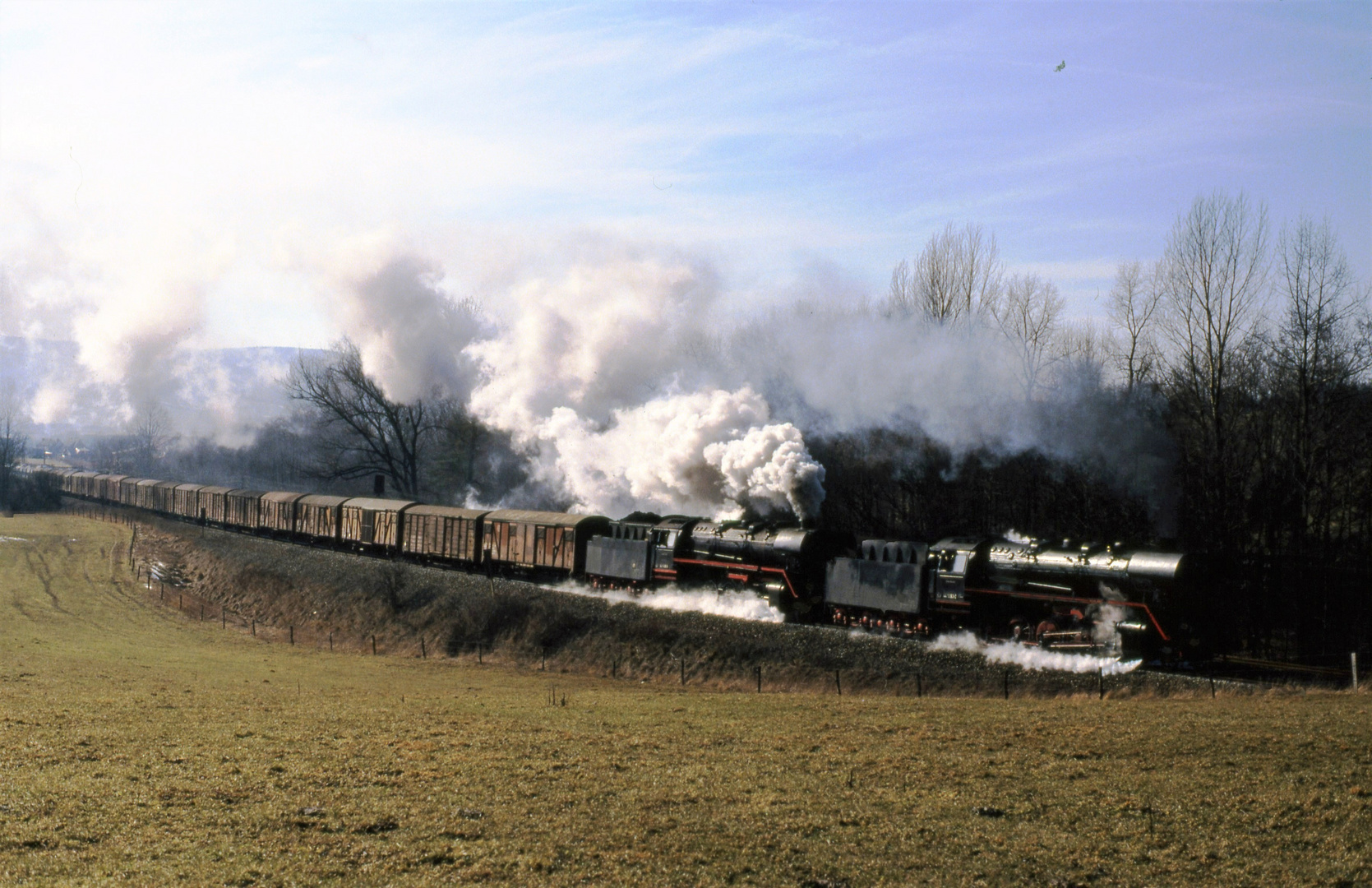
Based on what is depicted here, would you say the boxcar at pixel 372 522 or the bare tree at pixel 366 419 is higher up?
the bare tree at pixel 366 419

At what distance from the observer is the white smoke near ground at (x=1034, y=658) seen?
76.9 ft

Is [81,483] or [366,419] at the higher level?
[366,419]

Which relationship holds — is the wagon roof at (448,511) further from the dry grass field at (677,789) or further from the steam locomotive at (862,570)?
the dry grass field at (677,789)

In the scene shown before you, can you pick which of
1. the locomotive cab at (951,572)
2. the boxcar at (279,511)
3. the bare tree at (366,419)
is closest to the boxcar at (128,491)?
the bare tree at (366,419)

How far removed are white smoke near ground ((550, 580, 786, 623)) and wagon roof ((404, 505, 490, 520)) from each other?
33.9 ft

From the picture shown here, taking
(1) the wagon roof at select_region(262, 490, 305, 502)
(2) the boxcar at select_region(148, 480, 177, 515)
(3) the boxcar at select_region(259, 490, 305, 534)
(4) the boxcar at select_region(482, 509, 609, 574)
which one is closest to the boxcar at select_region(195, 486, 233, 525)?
(2) the boxcar at select_region(148, 480, 177, 515)

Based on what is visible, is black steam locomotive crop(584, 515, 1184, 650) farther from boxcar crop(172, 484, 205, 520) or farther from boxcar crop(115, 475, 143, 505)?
boxcar crop(115, 475, 143, 505)

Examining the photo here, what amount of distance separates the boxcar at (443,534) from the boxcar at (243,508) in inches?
767

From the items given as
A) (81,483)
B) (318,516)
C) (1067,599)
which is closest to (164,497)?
(81,483)

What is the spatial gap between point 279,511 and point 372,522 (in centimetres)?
1210

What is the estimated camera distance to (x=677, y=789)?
1351cm

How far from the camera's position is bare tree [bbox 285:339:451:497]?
80.6 m

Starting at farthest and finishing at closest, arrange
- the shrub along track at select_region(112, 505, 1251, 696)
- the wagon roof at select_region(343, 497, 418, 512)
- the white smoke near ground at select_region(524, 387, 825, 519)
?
the wagon roof at select_region(343, 497, 418, 512) → the white smoke near ground at select_region(524, 387, 825, 519) → the shrub along track at select_region(112, 505, 1251, 696)

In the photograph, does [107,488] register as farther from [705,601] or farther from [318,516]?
[705,601]
